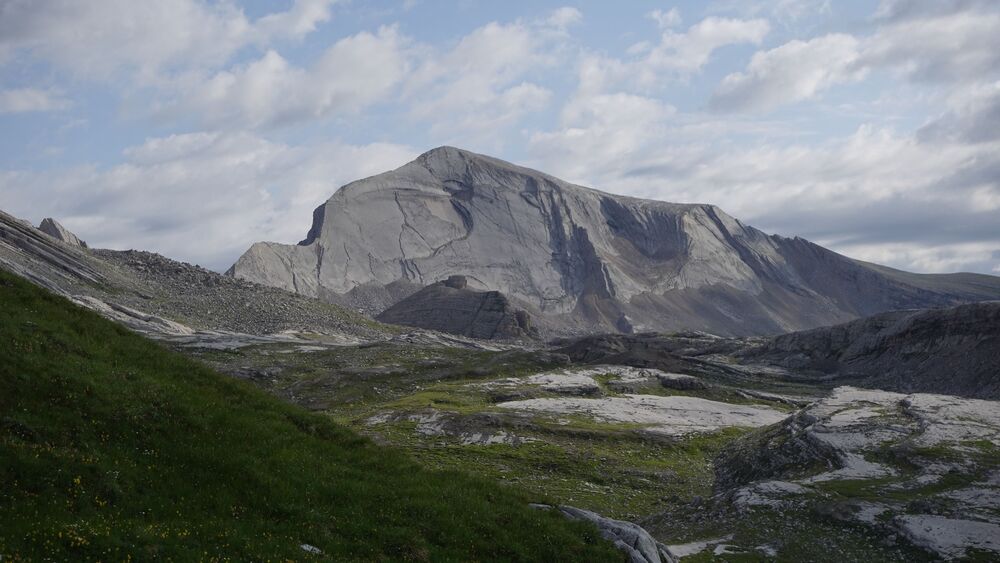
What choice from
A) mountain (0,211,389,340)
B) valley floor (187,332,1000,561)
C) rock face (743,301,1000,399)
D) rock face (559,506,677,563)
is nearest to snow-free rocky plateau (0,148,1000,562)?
rock face (559,506,677,563)

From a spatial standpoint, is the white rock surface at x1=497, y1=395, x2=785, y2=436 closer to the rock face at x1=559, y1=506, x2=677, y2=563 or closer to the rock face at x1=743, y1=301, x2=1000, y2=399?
the rock face at x1=743, y1=301, x2=1000, y2=399

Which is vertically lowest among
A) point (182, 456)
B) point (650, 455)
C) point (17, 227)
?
point (650, 455)

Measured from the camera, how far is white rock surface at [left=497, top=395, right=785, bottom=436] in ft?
285

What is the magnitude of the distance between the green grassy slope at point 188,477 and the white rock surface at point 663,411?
54.3 metres

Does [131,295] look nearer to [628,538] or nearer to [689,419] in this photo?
[689,419]

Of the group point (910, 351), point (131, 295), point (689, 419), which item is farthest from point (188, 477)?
point (131, 295)

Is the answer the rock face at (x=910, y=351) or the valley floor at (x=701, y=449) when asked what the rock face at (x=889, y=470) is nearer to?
the valley floor at (x=701, y=449)

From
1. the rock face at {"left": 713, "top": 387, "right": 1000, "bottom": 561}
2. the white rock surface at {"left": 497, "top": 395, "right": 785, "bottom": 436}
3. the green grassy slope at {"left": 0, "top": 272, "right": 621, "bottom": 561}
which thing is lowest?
the white rock surface at {"left": 497, "top": 395, "right": 785, "bottom": 436}

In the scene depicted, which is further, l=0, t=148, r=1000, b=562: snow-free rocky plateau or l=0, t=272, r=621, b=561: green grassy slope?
l=0, t=148, r=1000, b=562: snow-free rocky plateau

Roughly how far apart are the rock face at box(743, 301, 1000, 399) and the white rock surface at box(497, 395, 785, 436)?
1583 inches

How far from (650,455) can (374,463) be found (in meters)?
45.2

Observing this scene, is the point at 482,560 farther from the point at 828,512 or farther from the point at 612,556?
the point at 828,512

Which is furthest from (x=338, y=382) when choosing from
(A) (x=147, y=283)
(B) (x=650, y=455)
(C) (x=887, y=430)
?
(A) (x=147, y=283)

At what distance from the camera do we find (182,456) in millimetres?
25922
